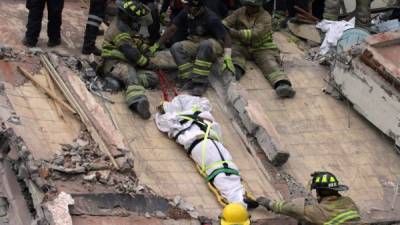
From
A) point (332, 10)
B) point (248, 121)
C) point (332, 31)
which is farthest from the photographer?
point (332, 10)

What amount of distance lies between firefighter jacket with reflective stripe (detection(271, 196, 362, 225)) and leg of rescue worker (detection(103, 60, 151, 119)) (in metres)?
2.35

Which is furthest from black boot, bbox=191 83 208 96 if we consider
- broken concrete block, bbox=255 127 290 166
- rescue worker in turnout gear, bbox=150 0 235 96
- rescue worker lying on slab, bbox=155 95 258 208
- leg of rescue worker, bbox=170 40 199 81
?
broken concrete block, bbox=255 127 290 166

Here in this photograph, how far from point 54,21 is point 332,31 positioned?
4.06 m

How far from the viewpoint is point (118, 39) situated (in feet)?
32.2

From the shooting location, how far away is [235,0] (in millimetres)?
12039

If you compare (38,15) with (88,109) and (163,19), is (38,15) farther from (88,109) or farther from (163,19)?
(163,19)

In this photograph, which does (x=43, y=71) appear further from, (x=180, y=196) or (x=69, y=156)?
(x=180, y=196)

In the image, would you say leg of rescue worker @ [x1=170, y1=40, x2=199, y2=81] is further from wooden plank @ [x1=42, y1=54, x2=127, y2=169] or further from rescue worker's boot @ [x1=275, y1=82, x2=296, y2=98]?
wooden plank @ [x1=42, y1=54, x2=127, y2=169]

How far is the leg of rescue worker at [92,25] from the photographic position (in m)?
10.6

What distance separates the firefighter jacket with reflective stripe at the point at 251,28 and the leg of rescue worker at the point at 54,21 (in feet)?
7.32

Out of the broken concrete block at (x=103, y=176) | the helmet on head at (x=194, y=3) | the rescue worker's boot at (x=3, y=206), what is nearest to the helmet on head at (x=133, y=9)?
the helmet on head at (x=194, y=3)

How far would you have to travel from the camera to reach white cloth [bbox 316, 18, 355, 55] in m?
11.6

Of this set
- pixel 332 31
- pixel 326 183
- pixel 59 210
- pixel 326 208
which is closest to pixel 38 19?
pixel 59 210

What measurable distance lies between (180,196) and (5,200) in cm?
186
